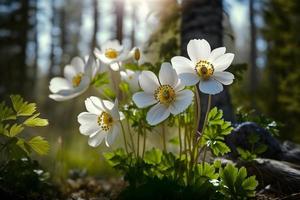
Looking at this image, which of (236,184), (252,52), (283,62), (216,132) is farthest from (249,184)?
(252,52)

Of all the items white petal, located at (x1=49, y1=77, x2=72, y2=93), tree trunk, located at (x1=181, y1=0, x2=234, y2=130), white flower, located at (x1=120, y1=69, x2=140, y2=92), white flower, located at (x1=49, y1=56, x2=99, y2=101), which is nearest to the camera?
white flower, located at (x1=49, y1=56, x2=99, y2=101)

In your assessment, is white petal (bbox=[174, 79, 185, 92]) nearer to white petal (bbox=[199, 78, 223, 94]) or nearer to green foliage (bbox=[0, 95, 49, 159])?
white petal (bbox=[199, 78, 223, 94])

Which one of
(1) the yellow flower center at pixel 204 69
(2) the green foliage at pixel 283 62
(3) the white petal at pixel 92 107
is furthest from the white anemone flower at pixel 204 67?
(2) the green foliage at pixel 283 62

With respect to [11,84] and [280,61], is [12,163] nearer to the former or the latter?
[280,61]

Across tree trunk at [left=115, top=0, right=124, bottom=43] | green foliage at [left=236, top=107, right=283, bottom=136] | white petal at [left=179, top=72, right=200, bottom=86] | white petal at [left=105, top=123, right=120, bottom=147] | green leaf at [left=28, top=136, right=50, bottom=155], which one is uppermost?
tree trunk at [left=115, top=0, right=124, bottom=43]

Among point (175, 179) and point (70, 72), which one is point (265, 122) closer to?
point (175, 179)

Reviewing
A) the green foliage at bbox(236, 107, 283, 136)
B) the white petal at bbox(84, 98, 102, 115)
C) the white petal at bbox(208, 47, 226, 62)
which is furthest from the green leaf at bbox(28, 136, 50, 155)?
the green foliage at bbox(236, 107, 283, 136)

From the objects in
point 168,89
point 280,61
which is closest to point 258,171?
point 168,89
